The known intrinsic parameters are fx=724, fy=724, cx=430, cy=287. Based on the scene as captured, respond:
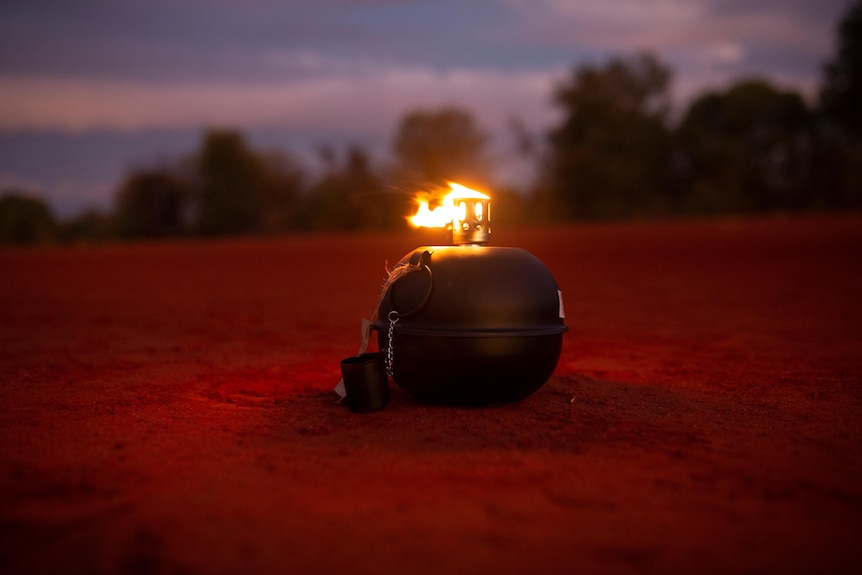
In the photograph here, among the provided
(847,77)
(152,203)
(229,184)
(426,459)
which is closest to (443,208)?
(426,459)

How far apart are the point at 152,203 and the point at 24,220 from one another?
12.8 metres

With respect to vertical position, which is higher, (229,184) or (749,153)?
(749,153)

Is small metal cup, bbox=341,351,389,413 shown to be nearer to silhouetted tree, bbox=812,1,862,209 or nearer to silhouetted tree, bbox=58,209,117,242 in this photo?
silhouetted tree, bbox=812,1,862,209

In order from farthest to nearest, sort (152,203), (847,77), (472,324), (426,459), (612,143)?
1. (152,203)
2. (612,143)
3. (847,77)
4. (472,324)
5. (426,459)

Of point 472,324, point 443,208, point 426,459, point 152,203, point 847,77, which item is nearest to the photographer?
point 426,459

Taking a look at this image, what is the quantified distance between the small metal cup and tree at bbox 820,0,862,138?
4711 centimetres

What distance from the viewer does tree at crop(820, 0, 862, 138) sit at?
42969mm

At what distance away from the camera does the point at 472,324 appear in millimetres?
5207

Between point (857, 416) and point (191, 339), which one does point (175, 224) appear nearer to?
point (191, 339)

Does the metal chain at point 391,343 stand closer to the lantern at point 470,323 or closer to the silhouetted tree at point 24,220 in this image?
the lantern at point 470,323

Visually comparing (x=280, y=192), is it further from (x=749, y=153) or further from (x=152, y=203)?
(x=749, y=153)

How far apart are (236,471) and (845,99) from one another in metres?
50.0

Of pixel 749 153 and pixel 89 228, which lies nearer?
pixel 749 153

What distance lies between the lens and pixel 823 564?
10.2 ft
